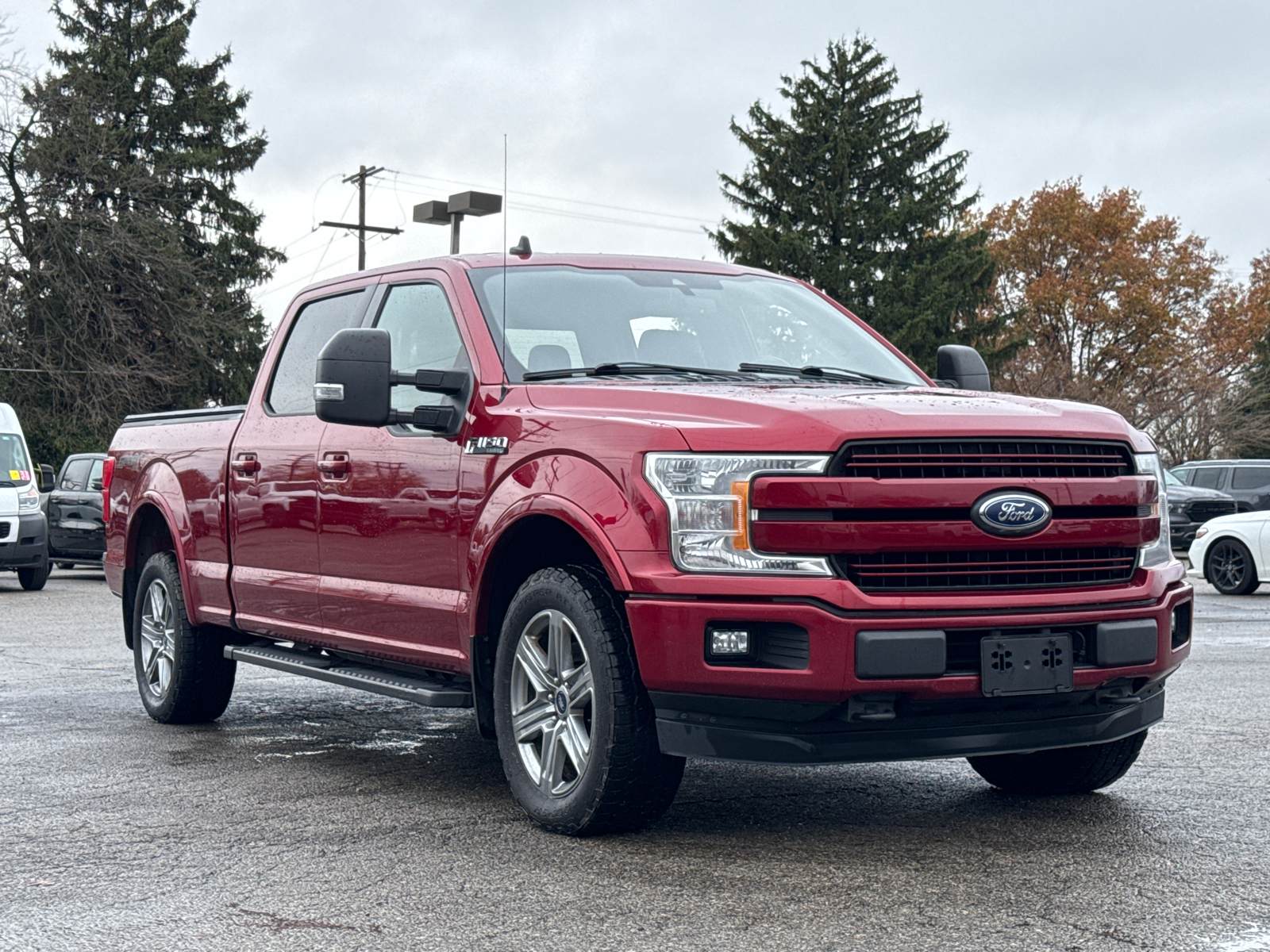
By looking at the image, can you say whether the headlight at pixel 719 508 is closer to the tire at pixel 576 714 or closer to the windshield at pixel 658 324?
the tire at pixel 576 714

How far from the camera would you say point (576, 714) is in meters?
4.97

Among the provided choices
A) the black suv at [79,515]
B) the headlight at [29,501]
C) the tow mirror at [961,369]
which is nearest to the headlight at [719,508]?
the tow mirror at [961,369]

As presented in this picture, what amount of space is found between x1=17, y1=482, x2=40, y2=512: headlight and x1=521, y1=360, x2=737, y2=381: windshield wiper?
572 inches

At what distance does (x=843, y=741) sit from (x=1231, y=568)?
594 inches

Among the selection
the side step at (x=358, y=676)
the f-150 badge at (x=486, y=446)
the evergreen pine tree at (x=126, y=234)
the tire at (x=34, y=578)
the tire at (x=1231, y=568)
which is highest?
the evergreen pine tree at (x=126, y=234)

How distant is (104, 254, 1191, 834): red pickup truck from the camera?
4.50 meters

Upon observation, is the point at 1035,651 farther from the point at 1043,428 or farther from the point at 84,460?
the point at 84,460

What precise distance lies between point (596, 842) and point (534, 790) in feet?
1.08

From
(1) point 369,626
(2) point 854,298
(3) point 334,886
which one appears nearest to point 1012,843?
(3) point 334,886

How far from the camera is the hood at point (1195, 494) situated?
2595cm

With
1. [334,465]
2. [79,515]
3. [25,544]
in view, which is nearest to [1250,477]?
[79,515]

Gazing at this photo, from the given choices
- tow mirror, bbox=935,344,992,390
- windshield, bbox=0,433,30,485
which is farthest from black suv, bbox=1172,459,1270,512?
tow mirror, bbox=935,344,992,390

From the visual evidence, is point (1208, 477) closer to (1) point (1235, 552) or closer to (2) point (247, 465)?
(1) point (1235, 552)

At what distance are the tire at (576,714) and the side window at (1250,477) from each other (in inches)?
921
